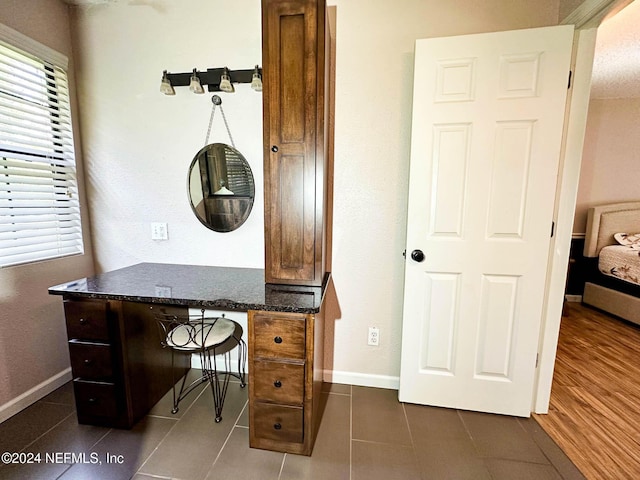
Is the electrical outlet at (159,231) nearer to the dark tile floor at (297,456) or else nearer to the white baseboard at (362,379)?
the dark tile floor at (297,456)

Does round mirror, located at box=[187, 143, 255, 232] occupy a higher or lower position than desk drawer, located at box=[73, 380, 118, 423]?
higher

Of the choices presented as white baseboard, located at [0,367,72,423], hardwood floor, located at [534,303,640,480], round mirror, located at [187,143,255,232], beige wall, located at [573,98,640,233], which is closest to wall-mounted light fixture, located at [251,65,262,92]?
round mirror, located at [187,143,255,232]

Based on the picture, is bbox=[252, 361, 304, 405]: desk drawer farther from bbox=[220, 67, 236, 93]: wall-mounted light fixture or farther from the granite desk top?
bbox=[220, 67, 236, 93]: wall-mounted light fixture

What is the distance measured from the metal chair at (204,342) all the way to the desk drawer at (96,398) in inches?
12.2

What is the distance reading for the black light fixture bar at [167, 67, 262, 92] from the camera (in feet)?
5.78

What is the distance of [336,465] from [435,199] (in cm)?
148

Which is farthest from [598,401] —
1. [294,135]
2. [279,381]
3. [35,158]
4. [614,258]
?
[35,158]

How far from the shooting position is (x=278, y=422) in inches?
54.1

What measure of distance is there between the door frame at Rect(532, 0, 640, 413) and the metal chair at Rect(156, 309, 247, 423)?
186 cm

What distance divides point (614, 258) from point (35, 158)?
Result: 213 inches

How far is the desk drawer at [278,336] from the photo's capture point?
129 cm

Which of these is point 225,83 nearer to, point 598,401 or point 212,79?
point 212,79

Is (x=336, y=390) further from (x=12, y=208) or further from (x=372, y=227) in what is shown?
(x=12, y=208)

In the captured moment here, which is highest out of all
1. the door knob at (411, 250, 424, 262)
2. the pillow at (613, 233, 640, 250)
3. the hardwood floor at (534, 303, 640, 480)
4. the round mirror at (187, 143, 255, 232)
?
the round mirror at (187, 143, 255, 232)
